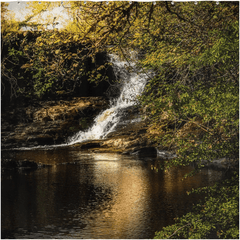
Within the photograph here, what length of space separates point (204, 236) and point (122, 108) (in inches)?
53.3

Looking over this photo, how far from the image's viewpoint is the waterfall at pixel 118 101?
3.12 metres

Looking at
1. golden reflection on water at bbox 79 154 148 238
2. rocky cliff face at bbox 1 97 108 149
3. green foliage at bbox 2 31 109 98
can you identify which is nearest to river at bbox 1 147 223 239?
golden reflection on water at bbox 79 154 148 238

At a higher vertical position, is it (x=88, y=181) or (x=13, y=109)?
(x=13, y=109)

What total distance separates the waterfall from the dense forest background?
0.07 m

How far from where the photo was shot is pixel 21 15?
3.15 metres

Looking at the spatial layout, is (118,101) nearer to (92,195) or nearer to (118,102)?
(118,102)

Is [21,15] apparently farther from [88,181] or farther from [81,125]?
[88,181]

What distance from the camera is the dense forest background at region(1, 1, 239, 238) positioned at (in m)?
3.01

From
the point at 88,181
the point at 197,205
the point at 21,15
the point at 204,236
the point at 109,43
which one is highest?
the point at 21,15

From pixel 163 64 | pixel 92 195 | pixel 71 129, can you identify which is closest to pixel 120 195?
pixel 92 195

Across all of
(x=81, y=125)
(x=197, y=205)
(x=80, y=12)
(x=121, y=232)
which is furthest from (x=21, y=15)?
(x=197, y=205)

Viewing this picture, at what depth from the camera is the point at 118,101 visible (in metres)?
3.18

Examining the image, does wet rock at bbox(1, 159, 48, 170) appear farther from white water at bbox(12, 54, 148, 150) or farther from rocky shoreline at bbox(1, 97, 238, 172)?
white water at bbox(12, 54, 148, 150)

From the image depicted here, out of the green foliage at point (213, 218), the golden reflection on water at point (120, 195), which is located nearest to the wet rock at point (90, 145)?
the golden reflection on water at point (120, 195)
